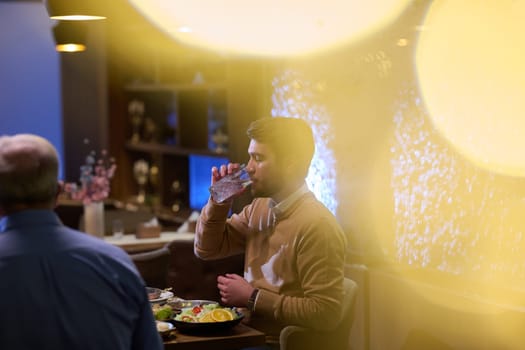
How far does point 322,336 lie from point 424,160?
1.13 meters

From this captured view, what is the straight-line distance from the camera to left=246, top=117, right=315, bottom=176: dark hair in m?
3.34

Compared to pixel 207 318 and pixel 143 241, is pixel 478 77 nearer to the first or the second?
pixel 207 318

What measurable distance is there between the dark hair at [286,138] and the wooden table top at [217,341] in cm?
71

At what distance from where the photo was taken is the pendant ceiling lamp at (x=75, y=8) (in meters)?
3.62

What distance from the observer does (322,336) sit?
127 inches

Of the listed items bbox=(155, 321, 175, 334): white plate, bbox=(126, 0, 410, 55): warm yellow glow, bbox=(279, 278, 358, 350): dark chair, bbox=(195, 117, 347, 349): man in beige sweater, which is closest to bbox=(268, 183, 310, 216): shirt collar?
bbox=(195, 117, 347, 349): man in beige sweater

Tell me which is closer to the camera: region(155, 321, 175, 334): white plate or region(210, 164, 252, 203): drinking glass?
region(155, 321, 175, 334): white plate

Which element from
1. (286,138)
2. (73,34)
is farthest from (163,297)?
(73,34)

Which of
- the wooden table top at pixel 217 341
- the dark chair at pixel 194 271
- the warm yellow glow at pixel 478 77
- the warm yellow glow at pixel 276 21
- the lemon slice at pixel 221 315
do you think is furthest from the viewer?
the dark chair at pixel 194 271

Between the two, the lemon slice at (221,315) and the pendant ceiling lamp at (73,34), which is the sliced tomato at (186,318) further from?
the pendant ceiling lamp at (73,34)

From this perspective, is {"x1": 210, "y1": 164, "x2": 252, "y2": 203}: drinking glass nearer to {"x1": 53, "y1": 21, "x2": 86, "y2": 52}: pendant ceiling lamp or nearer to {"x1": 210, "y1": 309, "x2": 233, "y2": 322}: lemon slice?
{"x1": 210, "y1": 309, "x2": 233, "y2": 322}: lemon slice

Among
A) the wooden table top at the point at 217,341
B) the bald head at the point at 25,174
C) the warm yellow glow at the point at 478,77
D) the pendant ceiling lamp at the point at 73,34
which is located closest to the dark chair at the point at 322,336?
the wooden table top at the point at 217,341

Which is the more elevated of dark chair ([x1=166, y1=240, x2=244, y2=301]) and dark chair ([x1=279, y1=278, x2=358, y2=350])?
dark chair ([x1=279, y1=278, x2=358, y2=350])

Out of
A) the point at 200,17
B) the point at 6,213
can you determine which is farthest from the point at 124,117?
the point at 6,213
